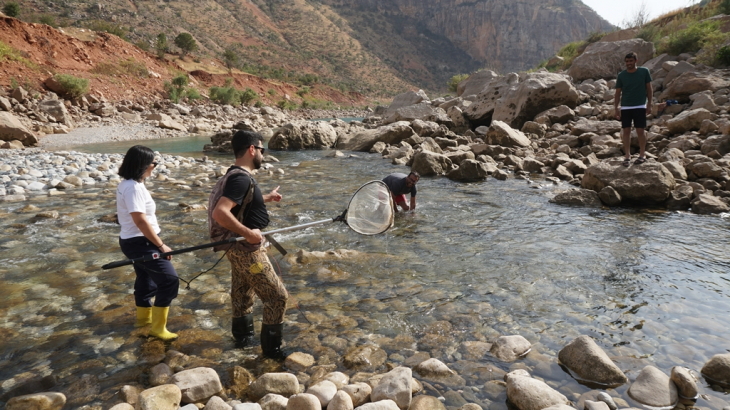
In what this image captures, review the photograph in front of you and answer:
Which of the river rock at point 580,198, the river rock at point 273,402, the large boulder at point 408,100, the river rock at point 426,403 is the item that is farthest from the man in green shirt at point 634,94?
the large boulder at point 408,100

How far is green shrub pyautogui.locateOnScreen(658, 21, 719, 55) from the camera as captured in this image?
18328mm

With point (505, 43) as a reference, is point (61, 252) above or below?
below

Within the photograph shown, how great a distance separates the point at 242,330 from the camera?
3.85 m

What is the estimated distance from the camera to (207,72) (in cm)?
4862

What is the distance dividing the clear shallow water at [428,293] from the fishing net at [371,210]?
99 centimetres

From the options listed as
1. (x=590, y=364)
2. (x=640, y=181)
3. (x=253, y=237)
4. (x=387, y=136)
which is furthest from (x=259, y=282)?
(x=387, y=136)

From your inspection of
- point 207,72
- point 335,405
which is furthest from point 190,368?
point 207,72

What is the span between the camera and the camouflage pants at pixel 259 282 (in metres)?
3.34

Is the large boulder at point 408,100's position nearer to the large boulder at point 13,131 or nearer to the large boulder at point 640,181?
the large boulder at point 13,131

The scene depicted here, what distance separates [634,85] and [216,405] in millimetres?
9856

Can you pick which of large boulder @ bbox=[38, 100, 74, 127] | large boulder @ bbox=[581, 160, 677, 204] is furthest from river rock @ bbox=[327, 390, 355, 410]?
large boulder @ bbox=[38, 100, 74, 127]

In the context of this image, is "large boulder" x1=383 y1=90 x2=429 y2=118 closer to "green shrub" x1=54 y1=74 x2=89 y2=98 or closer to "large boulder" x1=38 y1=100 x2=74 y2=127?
"large boulder" x1=38 y1=100 x2=74 y2=127

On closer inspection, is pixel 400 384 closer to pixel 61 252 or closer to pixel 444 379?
pixel 444 379

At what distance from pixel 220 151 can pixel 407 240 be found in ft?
47.3
